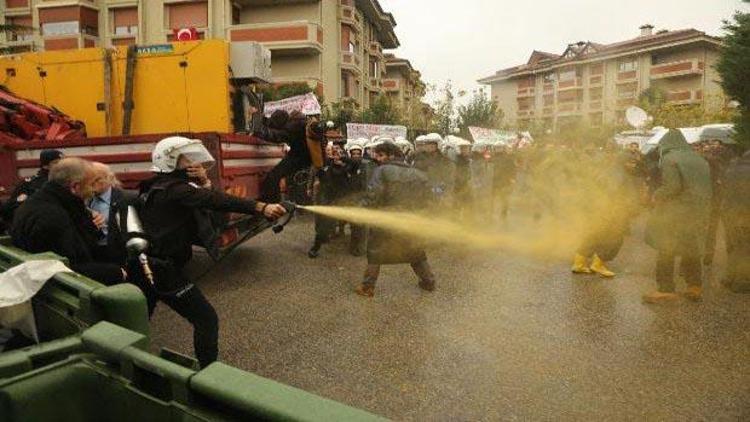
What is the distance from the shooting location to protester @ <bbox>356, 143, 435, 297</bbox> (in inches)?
237

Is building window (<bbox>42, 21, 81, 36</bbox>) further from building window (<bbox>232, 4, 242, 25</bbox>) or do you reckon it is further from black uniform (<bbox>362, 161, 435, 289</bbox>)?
black uniform (<bbox>362, 161, 435, 289</bbox>)

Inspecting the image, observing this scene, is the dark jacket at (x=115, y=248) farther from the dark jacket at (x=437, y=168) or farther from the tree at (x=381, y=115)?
the tree at (x=381, y=115)

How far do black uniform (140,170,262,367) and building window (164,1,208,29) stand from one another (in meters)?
30.5

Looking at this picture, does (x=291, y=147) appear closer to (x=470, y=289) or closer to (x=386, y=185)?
(x=386, y=185)

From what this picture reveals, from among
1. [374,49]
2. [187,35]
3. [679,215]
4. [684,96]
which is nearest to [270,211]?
[679,215]

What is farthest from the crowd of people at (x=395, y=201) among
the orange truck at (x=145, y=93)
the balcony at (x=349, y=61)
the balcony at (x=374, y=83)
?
the balcony at (x=374, y=83)

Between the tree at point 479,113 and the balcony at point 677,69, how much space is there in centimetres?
1248

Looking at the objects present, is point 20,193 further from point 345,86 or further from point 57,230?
point 345,86

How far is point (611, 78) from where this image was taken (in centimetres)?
2823

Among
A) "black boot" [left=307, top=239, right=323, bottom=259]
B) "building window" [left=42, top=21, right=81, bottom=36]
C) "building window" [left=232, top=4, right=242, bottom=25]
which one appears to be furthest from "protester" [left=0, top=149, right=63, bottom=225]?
"building window" [left=42, top=21, right=81, bottom=36]

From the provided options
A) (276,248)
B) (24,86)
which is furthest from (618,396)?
(24,86)

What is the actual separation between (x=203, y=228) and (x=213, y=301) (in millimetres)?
2434

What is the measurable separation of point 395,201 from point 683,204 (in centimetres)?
295

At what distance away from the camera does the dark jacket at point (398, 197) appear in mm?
6031
